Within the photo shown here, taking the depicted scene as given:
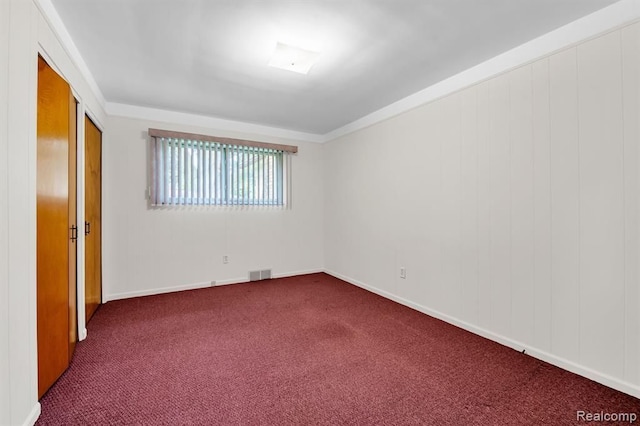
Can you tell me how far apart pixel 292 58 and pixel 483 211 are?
2233 millimetres

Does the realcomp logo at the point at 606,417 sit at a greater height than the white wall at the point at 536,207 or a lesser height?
lesser

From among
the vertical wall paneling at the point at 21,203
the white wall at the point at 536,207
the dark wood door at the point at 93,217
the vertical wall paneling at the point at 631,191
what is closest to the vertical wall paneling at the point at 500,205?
the white wall at the point at 536,207

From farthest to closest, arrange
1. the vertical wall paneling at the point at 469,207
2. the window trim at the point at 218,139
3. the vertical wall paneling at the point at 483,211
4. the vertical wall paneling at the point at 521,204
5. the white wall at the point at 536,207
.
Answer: the window trim at the point at 218,139
the vertical wall paneling at the point at 469,207
the vertical wall paneling at the point at 483,211
the vertical wall paneling at the point at 521,204
the white wall at the point at 536,207

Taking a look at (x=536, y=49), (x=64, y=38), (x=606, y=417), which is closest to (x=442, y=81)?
(x=536, y=49)

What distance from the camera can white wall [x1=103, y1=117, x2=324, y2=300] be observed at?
3684 mm

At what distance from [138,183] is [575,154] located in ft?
15.2

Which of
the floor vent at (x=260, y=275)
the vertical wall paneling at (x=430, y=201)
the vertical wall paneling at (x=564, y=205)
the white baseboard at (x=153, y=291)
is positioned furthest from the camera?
the floor vent at (x=260, y=275)

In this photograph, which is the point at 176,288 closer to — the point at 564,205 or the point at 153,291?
the point at 153,291

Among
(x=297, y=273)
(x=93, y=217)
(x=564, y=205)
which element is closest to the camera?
(x=564, y=205)

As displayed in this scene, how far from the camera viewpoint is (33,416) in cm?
154

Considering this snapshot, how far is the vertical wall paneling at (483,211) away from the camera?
2.60 metres

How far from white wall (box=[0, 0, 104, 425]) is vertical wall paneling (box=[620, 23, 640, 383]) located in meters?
3.43

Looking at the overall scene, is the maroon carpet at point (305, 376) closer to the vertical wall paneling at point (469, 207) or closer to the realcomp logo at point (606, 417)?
the realcomp logo at point (606, 417)

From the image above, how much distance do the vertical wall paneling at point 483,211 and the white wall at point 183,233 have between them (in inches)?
116
